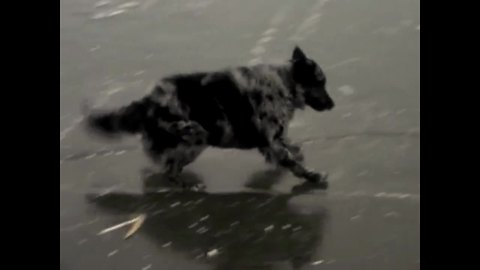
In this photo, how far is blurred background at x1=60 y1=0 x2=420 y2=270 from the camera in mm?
1134

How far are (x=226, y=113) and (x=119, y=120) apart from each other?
0.18m

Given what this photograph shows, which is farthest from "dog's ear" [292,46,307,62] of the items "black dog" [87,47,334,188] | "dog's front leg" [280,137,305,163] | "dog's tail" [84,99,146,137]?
"dog's tail" [84,99,146,137]

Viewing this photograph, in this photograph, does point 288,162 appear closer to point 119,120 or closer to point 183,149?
point 183,149

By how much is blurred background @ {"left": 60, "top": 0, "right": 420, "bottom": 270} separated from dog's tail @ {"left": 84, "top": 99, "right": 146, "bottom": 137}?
0.6 inches

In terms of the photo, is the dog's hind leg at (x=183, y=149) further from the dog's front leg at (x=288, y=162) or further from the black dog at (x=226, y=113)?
the dog's front leg at (x=288, y=162)

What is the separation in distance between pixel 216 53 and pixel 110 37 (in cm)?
18

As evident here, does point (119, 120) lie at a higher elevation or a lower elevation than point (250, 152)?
higher

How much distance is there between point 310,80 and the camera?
1.16 meters

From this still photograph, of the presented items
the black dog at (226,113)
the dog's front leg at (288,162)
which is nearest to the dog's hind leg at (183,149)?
the black dog at (226,113)

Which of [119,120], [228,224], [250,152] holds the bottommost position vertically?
[228,224]

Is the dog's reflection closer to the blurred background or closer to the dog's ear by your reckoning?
the blurred background

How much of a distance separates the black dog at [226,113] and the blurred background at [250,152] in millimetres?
17

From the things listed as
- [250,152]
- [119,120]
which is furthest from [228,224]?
[119,120]
